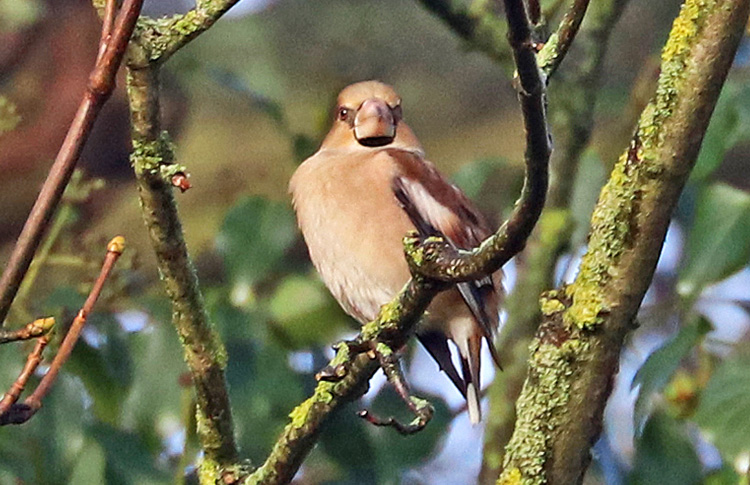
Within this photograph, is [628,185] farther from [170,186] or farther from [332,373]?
[170,186]

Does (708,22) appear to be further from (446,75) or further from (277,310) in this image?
(446,75)

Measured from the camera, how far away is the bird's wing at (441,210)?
3.40 meters

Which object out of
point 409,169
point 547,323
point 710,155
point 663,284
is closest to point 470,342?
point 409,169

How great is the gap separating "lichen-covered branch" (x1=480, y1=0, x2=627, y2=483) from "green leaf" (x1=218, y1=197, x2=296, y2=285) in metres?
0.94

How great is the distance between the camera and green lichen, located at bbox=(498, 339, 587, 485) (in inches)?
86.3

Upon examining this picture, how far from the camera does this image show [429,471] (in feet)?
14.2

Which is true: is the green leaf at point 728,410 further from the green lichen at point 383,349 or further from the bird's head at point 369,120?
the bird's head at point 369,120

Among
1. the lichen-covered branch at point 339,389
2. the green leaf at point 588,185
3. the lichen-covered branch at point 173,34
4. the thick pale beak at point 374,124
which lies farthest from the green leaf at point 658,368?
the thick pale beak at point 374,124

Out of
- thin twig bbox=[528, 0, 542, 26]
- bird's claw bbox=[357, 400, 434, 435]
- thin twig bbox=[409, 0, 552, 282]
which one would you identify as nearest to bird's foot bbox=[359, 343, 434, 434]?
bird's claw bbox=[357, 400, 434, 435]

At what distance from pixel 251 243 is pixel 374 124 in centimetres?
85

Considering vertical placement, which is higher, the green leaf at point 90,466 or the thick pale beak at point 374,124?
the thick pale beak at point 374,124

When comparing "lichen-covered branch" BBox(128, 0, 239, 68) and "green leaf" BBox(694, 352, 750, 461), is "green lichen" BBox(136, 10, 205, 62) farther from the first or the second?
"green leaf" BBox(694, 352, 750, 461)

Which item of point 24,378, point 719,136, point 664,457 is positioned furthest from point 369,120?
point 24,378

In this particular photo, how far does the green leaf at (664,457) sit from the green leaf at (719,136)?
514 millimetres
